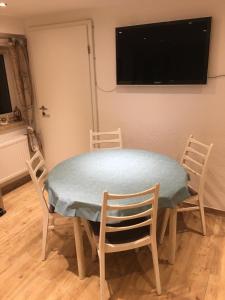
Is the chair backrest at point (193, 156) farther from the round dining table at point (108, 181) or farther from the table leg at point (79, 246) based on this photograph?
the table leg at point (79, 246)

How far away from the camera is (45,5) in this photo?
116 inches

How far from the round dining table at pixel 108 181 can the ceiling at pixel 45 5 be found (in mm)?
1692

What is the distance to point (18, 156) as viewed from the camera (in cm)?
386

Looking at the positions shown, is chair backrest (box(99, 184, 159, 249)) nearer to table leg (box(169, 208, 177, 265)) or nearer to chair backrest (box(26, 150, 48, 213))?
table leg (box(169, 208, 177, 265))

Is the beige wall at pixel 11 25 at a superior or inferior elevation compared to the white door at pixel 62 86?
superior

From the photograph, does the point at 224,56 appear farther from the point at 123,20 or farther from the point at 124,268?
the point at 124,268

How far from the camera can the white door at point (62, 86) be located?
348 centimetres

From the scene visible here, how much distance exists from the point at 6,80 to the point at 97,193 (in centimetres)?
275

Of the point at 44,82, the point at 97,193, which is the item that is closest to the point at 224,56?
the point at 97,193

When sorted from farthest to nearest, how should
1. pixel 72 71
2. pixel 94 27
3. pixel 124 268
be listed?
1. pixel 72 71
2. pixel 94 27
3. pixel 124 268

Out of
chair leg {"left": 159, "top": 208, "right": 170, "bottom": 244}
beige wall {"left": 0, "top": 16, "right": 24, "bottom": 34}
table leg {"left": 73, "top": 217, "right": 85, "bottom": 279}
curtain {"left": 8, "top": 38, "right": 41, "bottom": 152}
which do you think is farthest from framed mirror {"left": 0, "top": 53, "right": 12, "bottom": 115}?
chair leg {"left": 159, "top": 208, "right": 170, "bottom": 244}

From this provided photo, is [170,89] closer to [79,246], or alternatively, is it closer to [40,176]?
[40,176]

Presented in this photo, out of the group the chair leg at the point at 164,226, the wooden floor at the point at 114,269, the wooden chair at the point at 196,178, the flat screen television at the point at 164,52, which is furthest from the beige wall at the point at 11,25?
the chair leg at the point at 164,226

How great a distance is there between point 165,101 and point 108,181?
4.52 ft
